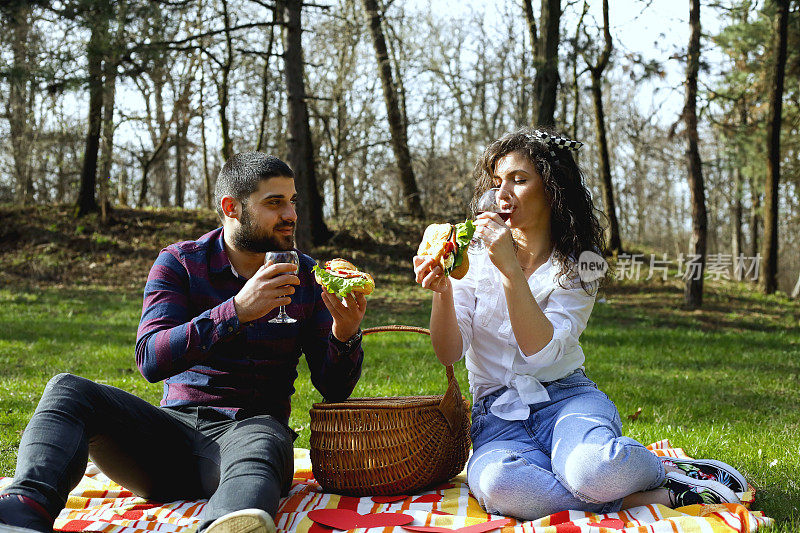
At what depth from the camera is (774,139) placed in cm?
1414

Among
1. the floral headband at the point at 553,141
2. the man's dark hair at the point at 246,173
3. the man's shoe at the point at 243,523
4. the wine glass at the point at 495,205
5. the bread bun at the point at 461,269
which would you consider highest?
the floral headband at the point at 553,141

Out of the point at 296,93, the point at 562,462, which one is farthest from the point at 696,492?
the point at 296,93

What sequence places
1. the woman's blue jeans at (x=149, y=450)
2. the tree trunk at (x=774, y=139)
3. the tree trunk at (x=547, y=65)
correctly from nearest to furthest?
1. the woman's blue jeans at (x=149, y=450)
2. the tree trunk at (x=547, y=65)
3. the tree trunk at (x=774, y=139)

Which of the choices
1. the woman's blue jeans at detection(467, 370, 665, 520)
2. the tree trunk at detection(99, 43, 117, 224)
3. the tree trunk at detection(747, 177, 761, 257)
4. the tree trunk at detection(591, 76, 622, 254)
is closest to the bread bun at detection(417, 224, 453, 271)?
the woman's blue jeans at detection(467, 370, 665, 520)

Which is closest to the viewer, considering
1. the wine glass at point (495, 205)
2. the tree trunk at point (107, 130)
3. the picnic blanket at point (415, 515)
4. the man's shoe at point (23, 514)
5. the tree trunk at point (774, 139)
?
the man's shoe at point (23, 514)

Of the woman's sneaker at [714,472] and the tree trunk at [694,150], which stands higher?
the tree trunk at [694,150]

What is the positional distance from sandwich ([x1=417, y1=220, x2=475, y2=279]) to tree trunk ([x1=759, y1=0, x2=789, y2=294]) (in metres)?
12.8

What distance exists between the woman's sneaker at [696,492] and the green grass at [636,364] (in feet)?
0.70

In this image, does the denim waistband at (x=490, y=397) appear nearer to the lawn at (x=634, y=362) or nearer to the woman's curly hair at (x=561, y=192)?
the woman's curly hair at (x=561, y=192)

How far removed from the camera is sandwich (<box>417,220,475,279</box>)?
309 centimetres

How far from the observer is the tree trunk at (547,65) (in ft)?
38.1

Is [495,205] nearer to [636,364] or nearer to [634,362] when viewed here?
[636,364]

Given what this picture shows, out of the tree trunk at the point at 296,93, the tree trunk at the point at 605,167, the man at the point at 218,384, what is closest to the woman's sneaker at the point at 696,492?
the man at the point at 218,384

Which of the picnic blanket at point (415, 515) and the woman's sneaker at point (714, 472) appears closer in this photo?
the picnic blanket at point (415, 515)
